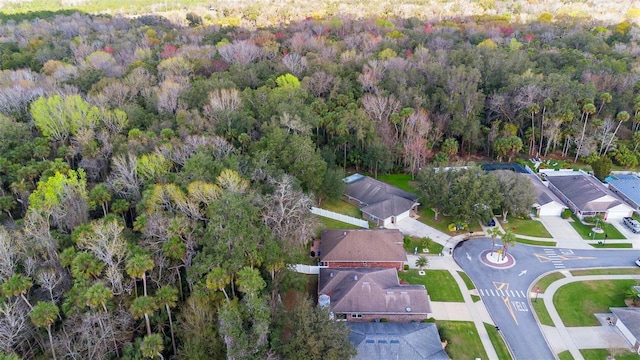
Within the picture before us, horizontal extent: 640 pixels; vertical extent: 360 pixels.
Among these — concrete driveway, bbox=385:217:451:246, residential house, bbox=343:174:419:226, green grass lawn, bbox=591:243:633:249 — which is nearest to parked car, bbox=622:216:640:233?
green grass lawn, bbox=591:243:633:249

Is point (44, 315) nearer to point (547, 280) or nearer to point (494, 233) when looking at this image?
point (494, 233)

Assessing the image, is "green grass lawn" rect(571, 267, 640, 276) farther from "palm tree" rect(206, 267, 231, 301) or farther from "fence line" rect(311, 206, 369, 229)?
"palm tree" rect(206, 267, 231, 301)

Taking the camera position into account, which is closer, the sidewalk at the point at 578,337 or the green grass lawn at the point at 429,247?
the sidewalk at the point at 578,337

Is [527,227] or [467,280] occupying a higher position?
[527,227]

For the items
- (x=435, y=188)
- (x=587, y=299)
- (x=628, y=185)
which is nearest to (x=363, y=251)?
(x=435, y=188)

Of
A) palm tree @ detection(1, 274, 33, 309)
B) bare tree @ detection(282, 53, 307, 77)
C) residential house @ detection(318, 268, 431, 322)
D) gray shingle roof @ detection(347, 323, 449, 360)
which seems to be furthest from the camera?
bare tree @ detection(282, 53, 307, 77)

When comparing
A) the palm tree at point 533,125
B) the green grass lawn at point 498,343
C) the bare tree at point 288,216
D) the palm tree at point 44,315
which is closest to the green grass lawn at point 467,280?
the green grass lawn at point 498,343

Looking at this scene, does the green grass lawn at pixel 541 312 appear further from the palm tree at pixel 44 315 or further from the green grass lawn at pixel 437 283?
the palm tree at pixel 44 315
